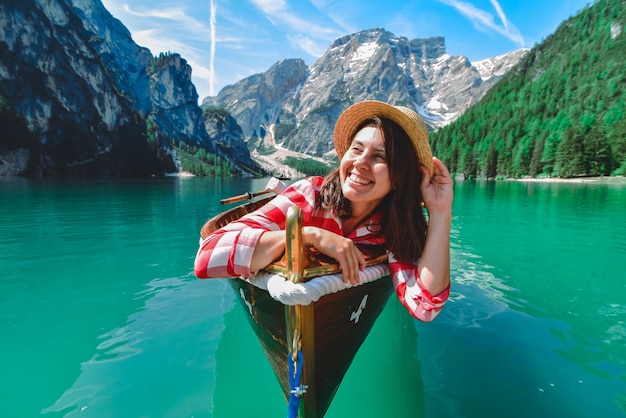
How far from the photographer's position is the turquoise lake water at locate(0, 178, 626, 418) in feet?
12.2

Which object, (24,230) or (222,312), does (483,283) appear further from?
(24,230)

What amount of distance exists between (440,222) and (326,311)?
1.20 meters

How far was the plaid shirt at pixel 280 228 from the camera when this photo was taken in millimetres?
2234

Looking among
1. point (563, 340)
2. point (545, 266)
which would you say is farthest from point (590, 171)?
point (563, 340)

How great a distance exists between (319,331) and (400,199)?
1368 mm

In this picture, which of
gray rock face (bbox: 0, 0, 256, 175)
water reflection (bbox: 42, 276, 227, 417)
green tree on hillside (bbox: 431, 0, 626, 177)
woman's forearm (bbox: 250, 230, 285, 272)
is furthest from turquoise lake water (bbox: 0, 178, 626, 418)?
gray rock face (bbox: 0, 0, 256, 175)

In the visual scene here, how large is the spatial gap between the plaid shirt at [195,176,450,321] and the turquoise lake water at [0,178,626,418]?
1997mm

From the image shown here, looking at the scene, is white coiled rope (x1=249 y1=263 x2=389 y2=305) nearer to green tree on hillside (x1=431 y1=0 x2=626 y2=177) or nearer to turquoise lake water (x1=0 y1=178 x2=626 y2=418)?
turquoise lake water (x1=0 y1=178 x2=626 y2=418)

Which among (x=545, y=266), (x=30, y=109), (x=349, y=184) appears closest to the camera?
(x=349, y=184)

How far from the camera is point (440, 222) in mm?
2627

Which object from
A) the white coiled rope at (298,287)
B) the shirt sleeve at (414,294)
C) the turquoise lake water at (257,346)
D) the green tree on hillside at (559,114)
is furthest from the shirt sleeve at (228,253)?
the green tree on hillside at (559,114)

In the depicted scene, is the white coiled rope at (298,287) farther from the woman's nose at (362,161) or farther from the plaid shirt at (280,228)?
the woman's nose at (362,161)

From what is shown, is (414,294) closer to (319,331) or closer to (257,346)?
(319,331)

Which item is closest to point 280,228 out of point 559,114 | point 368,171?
point 368,171
